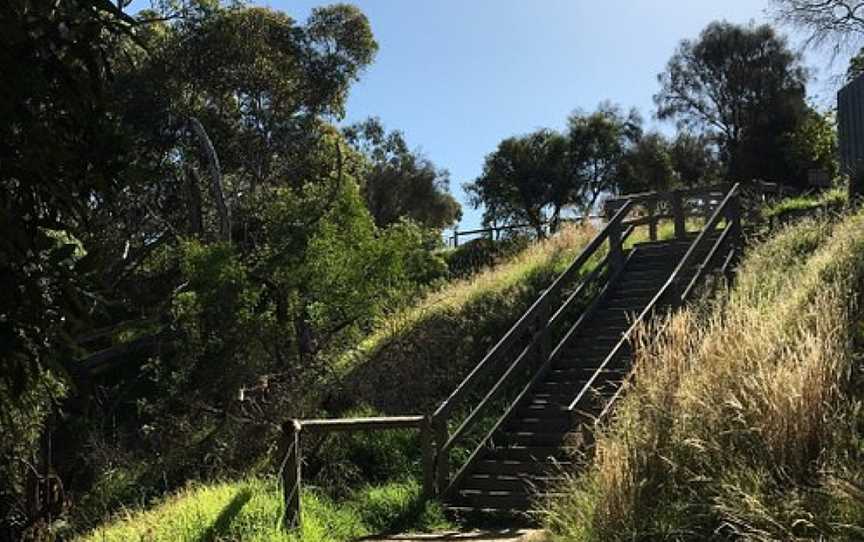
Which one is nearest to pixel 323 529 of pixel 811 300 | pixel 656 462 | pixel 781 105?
pixel 656 462

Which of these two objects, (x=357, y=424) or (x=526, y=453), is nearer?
(x=357, y=424)

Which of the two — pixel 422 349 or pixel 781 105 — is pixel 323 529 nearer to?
pixel 422 349

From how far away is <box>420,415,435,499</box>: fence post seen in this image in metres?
10.2

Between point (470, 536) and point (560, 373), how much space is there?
4.12m

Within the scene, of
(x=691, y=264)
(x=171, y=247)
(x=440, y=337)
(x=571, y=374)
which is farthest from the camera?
(x=171, y=247)

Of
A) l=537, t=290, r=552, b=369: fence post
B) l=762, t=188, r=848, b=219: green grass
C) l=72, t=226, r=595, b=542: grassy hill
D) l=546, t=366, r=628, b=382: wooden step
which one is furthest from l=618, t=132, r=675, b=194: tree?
l=546, t=366, r=628, b=382: wooden step

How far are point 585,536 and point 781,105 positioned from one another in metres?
43.4

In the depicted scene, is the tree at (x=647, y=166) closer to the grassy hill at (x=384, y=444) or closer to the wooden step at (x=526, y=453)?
the grassy hill at (x=384, y=444)

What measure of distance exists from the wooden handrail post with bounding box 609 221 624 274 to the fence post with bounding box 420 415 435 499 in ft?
19.8

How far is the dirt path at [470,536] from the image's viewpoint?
8477mm

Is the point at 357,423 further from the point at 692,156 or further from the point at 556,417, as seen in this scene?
the point at 692,156

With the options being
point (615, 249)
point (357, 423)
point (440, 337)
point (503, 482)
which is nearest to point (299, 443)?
point (357, 423)

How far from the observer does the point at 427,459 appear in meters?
10.3

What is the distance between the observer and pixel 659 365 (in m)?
7.45
